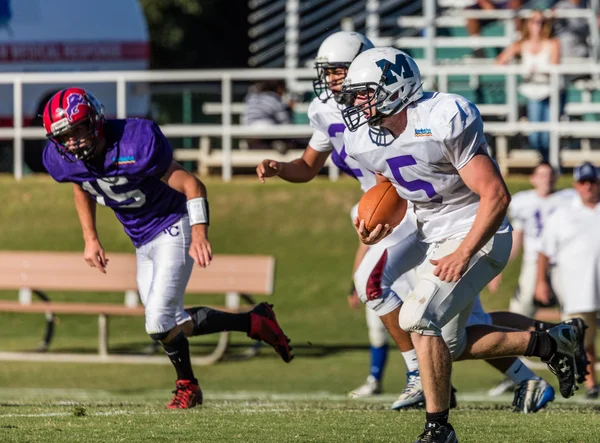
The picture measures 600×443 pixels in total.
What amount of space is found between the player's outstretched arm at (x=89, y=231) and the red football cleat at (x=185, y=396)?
806 mm

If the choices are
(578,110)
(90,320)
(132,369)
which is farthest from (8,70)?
(578,110)

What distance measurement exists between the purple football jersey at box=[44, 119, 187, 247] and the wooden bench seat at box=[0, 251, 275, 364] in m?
4.08

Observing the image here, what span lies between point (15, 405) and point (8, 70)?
9032 millimetres

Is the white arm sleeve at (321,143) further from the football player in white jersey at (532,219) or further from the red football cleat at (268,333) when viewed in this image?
the football player in white jersey at (532,219)

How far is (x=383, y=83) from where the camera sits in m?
5.29

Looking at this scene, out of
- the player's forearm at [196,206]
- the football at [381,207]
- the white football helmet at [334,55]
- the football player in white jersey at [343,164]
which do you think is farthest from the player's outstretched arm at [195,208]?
the football at [381,207]

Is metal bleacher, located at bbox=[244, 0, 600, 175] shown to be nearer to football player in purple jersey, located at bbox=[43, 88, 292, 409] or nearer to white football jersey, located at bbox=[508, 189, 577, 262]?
white football jersey, located at bbox=[508, 189, 577, 262]

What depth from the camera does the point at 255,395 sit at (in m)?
8.77

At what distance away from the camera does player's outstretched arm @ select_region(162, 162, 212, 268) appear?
6266 mm

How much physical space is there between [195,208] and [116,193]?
0.53m

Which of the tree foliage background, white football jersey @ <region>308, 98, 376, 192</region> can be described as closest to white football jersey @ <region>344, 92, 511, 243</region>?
white football jersey @ <region>308, 98, 376, 192</region>

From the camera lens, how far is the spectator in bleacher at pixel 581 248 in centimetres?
905

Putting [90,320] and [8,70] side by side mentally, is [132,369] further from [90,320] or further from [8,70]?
[8,70]

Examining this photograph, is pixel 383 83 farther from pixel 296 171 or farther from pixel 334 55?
pixel 334 55
